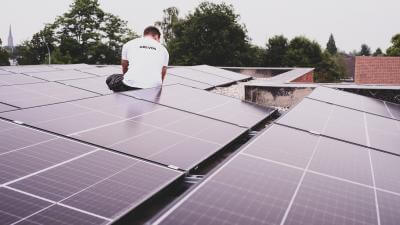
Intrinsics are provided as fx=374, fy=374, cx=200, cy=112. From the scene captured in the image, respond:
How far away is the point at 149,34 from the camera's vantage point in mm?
7262

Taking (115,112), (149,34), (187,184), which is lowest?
(187,184)

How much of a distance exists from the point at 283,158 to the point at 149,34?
14.6 ft

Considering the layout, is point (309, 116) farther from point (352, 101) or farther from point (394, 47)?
point (394, 47)

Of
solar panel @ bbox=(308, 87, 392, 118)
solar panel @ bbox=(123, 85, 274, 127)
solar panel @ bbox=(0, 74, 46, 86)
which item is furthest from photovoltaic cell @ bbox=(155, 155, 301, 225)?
solar panel @ bbox=(0, 74, 46, 86)

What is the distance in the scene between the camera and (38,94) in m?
8.89

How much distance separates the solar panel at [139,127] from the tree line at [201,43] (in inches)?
2245

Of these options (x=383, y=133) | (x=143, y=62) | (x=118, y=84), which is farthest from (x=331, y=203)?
(x=118, y=84)

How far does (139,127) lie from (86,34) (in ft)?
206

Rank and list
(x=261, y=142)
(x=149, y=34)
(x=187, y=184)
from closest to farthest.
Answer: (x=187, y=184) < (x=261, y=142) < (x=149, y=34)

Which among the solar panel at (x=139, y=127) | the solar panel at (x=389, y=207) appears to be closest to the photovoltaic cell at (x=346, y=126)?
the solar panel at (x=139, y=127)

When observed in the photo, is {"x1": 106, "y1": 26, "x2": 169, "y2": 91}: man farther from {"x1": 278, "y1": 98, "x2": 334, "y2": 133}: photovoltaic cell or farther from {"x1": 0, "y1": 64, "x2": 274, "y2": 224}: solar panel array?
{"x1": 278, "y1": 98, "x2": 334, "y2": 133}: photovoltaic cell

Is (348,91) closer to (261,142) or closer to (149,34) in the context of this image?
(149,34)

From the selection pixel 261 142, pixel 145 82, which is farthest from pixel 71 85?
pixel 261 142

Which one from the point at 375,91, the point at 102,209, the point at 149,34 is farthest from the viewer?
the point at 375,91
